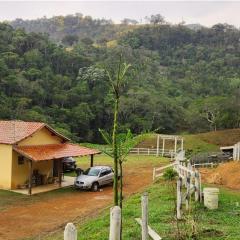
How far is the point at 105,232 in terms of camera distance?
14344mm

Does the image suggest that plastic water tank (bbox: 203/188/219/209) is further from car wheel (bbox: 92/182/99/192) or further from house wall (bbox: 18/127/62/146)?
house wall (bbox: 18/127/62/146)

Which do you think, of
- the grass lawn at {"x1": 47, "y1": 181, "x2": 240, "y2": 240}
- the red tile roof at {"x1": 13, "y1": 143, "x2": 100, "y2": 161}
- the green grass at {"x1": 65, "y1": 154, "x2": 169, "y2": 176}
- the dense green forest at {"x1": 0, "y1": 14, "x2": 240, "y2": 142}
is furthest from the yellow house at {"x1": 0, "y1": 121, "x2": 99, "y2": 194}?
the dense green forest at {"x1": 0, "y1": 14, "x2": 240, "y2": 142}

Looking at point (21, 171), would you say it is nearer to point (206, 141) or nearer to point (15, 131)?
point (15, 131)

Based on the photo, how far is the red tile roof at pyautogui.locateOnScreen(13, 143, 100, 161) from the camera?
1050 inches

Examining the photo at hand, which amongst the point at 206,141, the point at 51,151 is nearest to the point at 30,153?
the point at 51,151

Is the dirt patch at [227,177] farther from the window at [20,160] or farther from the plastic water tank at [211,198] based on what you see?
the window at [20,160]

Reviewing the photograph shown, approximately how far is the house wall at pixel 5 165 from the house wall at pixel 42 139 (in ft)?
2.75

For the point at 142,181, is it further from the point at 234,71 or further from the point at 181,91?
the point at 234,71

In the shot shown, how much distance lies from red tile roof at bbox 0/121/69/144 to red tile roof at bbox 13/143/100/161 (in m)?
0.70

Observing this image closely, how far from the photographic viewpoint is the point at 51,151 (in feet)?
94.7

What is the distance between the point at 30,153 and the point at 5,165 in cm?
179

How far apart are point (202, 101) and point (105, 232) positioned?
203 feet

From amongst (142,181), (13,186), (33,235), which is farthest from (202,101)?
(33,235)

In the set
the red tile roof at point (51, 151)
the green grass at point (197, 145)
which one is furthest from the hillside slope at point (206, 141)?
the red tile roof at point (51, 151)
